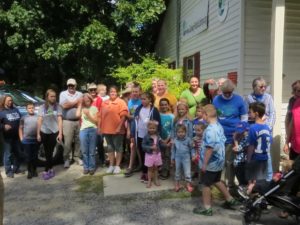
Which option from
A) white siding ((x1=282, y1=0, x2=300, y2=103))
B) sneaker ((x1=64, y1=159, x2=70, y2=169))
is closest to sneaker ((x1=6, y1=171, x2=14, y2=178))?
sneaker ((x1=64, y1=159, x2=70, y2=169))

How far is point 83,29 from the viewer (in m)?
13.9

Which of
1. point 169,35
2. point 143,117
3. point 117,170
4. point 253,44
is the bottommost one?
point 117,170

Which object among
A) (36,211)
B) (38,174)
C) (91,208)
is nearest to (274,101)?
(91,208)

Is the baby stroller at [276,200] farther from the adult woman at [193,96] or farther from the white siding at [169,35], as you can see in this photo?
the white siding at [169,35]

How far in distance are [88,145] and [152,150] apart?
5.60ft

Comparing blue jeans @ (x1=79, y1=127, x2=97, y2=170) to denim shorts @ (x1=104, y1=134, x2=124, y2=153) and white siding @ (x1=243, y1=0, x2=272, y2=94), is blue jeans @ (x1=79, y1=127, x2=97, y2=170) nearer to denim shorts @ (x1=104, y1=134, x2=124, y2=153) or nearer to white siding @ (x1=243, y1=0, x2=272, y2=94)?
denim shorts @ (x1=104, y1=134, x2=124, y2=153)

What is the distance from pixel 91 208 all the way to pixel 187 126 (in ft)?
6.12

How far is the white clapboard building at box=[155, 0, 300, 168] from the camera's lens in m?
6.59

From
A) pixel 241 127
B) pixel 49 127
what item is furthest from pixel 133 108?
pixel 241 127

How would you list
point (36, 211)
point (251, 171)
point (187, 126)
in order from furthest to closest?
point (187, 126) → point (36, 211) → point (251, 171)

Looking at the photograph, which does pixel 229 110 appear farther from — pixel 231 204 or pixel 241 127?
pixel 231 204

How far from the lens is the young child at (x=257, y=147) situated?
5242mm

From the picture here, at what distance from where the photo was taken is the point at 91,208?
19.1 feet

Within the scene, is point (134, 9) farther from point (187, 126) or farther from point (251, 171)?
point (251, 171)
